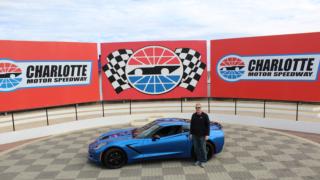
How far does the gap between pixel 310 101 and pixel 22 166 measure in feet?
46.0

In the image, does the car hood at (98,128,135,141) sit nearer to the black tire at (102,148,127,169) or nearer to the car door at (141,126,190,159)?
the black tire at (102,148,127,169)

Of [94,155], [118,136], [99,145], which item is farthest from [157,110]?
[94,155]

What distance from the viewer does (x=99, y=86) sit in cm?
1691

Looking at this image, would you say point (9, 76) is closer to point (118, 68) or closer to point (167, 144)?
point (118, 68)

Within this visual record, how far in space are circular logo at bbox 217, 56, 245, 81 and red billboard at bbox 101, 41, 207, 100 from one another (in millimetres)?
1084

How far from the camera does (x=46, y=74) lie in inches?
602

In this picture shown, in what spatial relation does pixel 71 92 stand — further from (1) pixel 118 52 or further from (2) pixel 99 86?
(1) pixel 118 52

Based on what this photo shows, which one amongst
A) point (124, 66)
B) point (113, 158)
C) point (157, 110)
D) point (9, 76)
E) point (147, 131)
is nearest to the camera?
point (113, 158)

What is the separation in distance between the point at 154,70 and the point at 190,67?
228 cm

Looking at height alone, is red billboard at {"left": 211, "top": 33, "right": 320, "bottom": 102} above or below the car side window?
above

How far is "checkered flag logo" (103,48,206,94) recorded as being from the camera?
54.8 feet

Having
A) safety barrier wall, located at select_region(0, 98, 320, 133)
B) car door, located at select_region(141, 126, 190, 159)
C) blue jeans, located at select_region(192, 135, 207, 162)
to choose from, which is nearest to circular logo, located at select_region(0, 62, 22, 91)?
safety barrier wall, located at select_region(0, 98, 320, 133)

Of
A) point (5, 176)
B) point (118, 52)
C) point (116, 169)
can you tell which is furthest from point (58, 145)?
point (118, 52)

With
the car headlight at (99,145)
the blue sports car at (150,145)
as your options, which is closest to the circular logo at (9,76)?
the blue sports car at (150,145)
